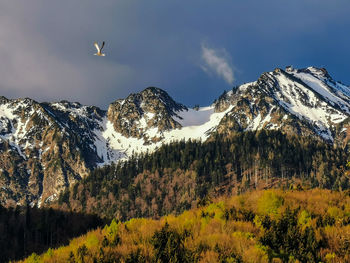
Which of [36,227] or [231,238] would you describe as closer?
[231,238]

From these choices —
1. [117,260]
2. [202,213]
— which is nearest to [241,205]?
[202,213]

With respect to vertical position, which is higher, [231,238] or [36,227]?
[231,238]

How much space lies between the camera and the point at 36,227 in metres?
116

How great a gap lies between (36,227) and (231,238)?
118 meters

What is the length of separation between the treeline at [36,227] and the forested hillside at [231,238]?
8798 cm

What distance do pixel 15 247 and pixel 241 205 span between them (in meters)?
109

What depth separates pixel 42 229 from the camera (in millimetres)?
114500

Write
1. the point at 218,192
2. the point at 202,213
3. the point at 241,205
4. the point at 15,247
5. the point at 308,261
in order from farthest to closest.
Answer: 1. the point at 218,192
2. the point at 15,247
3. the point at 241,205
4. the point at 202,213
5. the point at 308,261

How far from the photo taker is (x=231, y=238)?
535 inches

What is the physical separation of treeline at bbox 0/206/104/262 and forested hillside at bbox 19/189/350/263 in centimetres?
8798

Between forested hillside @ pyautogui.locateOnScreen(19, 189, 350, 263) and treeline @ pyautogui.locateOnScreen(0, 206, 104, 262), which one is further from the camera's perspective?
treeline @ pyautogui.locateOnScreen(0, 206, 104, 262)

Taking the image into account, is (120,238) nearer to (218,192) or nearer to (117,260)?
(117,260)

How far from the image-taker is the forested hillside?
40.7 feet

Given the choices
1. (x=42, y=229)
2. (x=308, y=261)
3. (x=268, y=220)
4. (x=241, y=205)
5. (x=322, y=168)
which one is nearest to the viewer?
(x=308, y=261)
